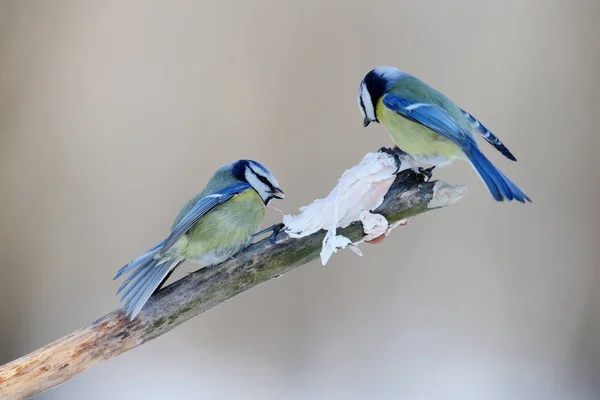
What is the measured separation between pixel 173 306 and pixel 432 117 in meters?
0.55

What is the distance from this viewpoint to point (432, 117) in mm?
707

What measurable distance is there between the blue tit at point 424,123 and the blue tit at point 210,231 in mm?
248

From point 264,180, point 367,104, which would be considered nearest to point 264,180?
point 264,180

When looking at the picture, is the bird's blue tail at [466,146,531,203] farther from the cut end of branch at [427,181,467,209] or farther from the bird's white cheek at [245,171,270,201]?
the bird's white cheek at [245,171,270,201]

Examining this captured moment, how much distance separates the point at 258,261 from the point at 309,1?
882 mm

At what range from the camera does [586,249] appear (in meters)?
1.20

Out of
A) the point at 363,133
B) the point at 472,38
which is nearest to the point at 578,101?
the point at 472,38

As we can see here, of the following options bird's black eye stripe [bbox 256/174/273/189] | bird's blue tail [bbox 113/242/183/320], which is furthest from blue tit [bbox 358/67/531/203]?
bird's blue tail [bbox 113/242/183/320]

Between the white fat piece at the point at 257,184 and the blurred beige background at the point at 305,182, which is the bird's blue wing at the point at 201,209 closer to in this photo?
the white fat piece at the point at 257,184

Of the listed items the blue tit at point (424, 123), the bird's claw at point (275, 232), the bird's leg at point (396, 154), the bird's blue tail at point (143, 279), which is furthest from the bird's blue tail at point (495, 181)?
the bird's blue tail at point (143, 279)

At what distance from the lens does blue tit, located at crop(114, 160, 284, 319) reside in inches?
29.6

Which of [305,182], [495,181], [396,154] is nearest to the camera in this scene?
[495,181]

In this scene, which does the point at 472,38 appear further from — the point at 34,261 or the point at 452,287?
the point at 34,261

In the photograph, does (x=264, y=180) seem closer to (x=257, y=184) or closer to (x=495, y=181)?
(x=257, y=184)
